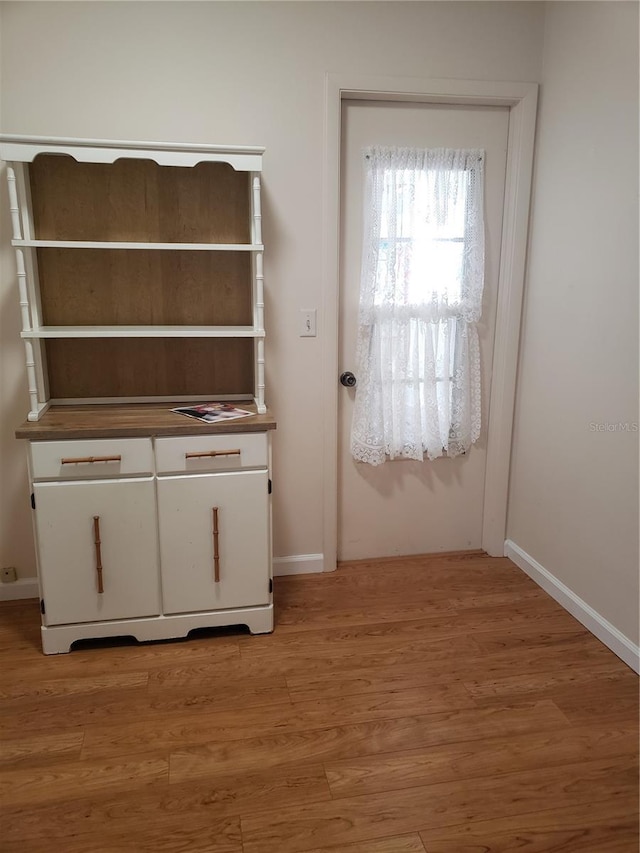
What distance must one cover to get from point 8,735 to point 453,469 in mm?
2108

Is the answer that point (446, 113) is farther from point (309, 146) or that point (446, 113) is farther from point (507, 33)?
point (309, 146)

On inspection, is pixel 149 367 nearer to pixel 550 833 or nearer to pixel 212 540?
pixel 212 540

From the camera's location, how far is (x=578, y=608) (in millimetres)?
2496

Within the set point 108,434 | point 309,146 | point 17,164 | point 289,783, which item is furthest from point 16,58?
point 289,783

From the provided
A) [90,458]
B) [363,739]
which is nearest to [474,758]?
[363,739]

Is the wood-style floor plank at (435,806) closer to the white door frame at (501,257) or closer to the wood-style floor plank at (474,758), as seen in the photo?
the wood-style floor plank at (474,758)

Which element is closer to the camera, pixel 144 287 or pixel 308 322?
pixel 144 287

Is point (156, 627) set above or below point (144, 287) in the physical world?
below

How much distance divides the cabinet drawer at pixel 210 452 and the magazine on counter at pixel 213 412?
0.27ft

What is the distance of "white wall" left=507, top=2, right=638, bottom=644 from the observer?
2156mm

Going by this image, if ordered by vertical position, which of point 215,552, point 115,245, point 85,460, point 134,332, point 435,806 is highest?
point 115,245

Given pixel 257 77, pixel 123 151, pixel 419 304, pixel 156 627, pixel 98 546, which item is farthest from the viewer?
pixel 419 304

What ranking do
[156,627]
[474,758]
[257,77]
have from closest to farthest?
1. [474,758]
2. [156,627]
3. [257,77]

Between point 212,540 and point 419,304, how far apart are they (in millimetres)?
1368
